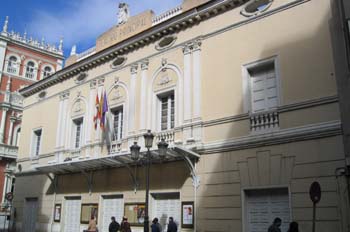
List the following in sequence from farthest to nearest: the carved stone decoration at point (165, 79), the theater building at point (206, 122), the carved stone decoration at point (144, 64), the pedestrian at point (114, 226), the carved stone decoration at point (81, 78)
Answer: the carved stone decoration at point (81, 78)
the carved stone decoration at point (144, 64)
the carved stone decoration at point (165, 79)
the pedestrian at point (114, 226)
the theater building at point (206, 122)

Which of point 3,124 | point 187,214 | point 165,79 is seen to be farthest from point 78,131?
point 3,124

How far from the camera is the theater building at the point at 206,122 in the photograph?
12.0 m

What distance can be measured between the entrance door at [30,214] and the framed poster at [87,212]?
4847 mm

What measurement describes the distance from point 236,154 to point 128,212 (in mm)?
5765

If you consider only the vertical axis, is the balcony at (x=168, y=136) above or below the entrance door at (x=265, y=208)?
above

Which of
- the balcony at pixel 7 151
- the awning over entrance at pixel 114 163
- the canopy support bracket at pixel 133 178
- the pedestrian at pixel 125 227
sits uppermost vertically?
the balcony at pixel 7 151

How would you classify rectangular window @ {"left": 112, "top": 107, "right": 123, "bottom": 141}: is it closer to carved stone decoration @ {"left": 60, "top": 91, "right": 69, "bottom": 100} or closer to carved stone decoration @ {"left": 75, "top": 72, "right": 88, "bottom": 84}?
carved stone decoration @ {"left": 75, "top": 72, "right": 88, "bottom": 84}

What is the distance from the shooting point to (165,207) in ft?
51.3

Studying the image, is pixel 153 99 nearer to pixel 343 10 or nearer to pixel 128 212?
pixel 128 212

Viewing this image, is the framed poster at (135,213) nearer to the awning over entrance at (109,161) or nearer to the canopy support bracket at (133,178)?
the canopy support bracket at (133,178)

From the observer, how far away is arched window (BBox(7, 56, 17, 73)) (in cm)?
3856

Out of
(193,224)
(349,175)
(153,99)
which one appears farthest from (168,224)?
(349,175)

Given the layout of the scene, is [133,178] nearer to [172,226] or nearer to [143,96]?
[172,226]

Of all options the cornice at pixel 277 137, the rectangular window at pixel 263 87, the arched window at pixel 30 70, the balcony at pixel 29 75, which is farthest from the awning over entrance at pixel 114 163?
the arched window at pixel 30 70
